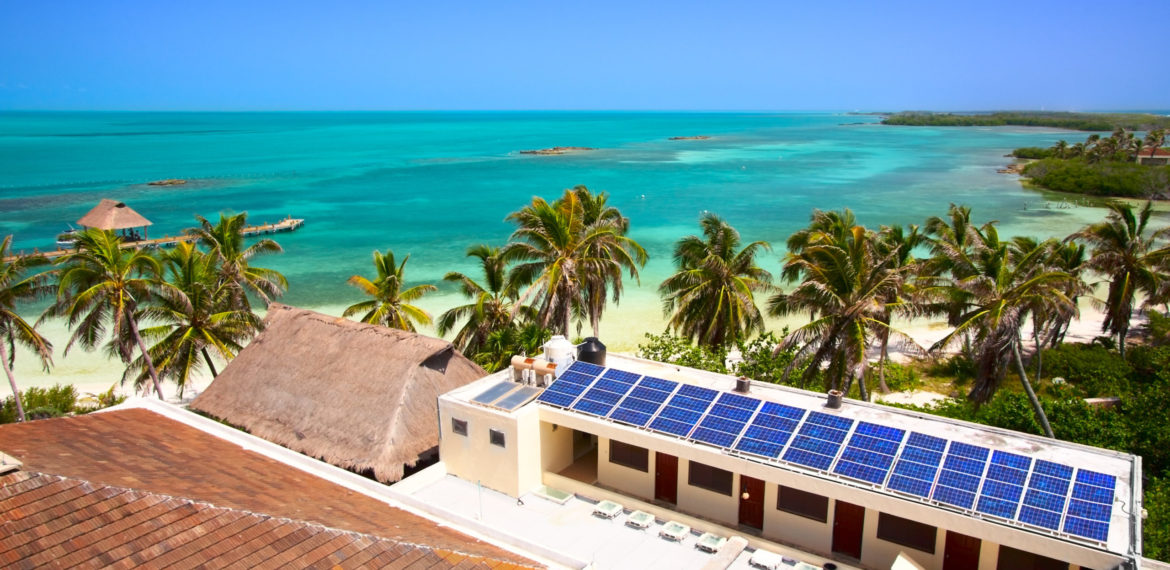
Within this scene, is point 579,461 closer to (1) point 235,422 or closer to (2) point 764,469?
(2) point 764,469

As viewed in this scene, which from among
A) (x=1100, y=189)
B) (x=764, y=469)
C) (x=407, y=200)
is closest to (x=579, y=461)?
(x=764, y=469)

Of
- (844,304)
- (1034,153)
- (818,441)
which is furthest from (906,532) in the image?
(1034,153)

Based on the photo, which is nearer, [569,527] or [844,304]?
[569,527]

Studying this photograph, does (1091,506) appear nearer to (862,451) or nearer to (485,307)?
(862,451)

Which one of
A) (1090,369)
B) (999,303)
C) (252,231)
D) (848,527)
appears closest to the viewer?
(848,527)

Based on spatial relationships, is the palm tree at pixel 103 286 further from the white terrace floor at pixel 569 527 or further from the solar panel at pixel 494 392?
the white terrace floor at pixel 569 527

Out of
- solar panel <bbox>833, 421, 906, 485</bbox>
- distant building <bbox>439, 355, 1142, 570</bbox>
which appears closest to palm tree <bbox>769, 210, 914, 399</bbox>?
distant building <bbox>439, 355, 1142, 570</bbox>
